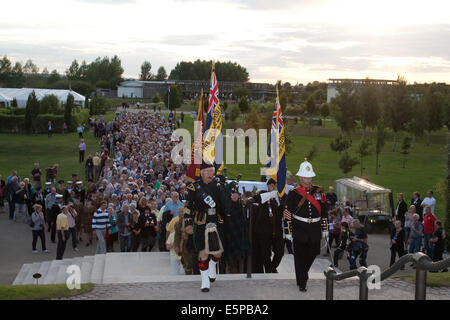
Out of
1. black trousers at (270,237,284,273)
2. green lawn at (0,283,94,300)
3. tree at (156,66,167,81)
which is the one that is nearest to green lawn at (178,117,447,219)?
black trousers at (270,237,284,273)

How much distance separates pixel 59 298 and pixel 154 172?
15709 millimetres

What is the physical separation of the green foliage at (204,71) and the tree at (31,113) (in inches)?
4734

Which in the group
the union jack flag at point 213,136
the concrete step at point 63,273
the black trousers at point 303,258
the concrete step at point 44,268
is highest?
the union jack flag at point 213,136

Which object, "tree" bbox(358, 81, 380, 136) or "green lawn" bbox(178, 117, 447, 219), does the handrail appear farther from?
"tree" bbox(358, 81, 380, 136)

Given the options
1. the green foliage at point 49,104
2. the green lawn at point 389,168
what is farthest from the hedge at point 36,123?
the green lawn at point 389,168

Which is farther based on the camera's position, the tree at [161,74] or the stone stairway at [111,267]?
the tree at [161,74]

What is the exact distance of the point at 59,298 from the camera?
329 inches

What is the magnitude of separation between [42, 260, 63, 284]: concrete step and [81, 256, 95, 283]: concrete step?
712mm

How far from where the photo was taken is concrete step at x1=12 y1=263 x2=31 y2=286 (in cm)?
1308

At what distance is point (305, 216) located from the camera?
8.49 metres

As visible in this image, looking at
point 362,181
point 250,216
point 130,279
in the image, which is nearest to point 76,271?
point 130,279

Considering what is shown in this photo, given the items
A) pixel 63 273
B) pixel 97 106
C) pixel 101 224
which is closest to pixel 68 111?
pixel 97 106

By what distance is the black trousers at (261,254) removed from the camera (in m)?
11.0

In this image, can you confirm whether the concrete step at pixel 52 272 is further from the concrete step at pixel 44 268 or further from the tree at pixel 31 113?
the tree at pixel 31 113
